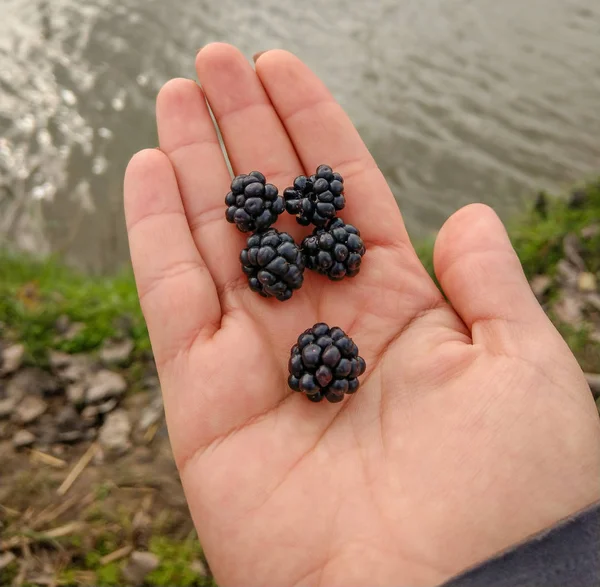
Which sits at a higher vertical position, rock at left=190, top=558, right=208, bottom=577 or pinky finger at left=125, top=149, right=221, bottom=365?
pinky finger at left=125, top=149, right=221, bottom=365

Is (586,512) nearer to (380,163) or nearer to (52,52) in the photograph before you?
(380,163)

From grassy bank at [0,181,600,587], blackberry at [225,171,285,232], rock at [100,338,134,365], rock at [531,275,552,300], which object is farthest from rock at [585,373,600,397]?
rock at [100,338,134,365]

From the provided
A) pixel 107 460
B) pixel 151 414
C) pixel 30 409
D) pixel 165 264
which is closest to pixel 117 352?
pixel 151 414

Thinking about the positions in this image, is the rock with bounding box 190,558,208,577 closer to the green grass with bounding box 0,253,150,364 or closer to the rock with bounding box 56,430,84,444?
the rock with bounding box 56,430,84,444

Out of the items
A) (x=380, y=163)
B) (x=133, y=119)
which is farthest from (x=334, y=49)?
(x=133, y=119)

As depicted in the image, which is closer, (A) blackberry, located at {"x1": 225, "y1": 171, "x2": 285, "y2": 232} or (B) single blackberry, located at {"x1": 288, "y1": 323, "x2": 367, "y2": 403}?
(B) single blackberry, located at {"x1": 288, "y1": 323, "x2": 367, "y2": 403}

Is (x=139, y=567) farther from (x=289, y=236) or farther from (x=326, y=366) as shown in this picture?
(x=289, y=236)
